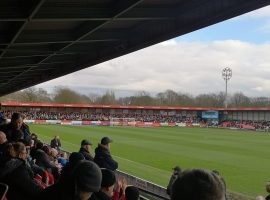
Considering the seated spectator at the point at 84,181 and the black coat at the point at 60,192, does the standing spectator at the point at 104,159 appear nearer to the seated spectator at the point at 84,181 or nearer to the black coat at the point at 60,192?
the black coat at the point at 60,192

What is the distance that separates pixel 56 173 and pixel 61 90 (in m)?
111

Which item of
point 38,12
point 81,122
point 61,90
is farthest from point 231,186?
point 61,90

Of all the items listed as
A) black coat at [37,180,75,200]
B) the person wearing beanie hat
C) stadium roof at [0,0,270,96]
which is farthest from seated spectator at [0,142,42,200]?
stadium roof at [0,0,270,96]

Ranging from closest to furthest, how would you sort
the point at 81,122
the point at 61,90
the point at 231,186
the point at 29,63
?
the point at 29,63 → the point at 231,186 → the point at 81,122 → the point at 61,90

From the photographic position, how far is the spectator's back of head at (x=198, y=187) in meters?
1.63

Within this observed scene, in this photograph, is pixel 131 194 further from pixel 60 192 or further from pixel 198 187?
pixel 198 187

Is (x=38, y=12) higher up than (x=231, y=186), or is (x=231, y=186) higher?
(x=38, y=12)

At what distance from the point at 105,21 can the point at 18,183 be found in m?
3.53

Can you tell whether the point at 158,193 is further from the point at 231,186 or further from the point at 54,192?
the point at 54,192

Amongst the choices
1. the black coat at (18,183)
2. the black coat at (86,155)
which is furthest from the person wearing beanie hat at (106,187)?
the black coat at (86,155)

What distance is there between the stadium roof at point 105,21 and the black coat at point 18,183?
2128mm

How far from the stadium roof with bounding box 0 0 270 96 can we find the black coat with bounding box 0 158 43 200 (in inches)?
83.8

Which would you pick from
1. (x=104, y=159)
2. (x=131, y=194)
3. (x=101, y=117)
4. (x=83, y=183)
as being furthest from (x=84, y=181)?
(x=101, y=117)

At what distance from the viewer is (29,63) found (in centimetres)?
1141
